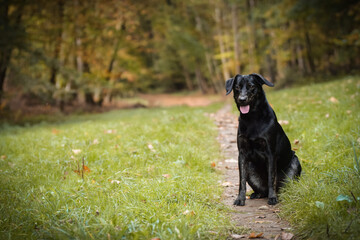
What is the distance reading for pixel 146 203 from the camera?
3.04 metres

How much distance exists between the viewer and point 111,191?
3395 millimetres

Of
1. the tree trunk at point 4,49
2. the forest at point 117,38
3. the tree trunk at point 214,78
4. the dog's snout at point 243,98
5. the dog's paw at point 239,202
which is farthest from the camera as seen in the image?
the tree trunk at point 214,78

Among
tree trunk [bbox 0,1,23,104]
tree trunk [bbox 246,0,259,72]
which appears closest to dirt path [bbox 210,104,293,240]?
tree trunk [bbox 0,1,23,104]

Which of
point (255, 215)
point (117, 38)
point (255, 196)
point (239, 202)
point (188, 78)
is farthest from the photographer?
point (188, 78)

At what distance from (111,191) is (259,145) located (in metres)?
1.84

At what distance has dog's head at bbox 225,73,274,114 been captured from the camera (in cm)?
328

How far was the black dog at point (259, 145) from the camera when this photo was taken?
3.29 meters

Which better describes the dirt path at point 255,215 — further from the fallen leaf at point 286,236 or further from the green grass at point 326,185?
the green grass at point 326,185

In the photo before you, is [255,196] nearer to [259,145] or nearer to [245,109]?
[259,145]

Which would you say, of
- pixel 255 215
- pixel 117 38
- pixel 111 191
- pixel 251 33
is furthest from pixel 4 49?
pixel 251 33

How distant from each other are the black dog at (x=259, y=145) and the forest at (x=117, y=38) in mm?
11068

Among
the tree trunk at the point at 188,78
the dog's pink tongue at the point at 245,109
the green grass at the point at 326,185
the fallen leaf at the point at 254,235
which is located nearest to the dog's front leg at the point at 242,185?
the green grass at the point at 326,185

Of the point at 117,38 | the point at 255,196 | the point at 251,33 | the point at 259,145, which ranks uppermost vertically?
the point at 251,33

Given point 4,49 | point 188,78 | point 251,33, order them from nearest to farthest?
point 4,49 → point 251,33 → point 188,78
